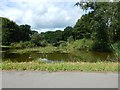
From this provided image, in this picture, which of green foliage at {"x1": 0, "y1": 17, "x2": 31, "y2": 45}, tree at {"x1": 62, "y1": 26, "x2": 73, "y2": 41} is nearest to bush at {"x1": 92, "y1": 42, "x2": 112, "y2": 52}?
green foliage at {"x1": 0, "y1": 17, "x2": 31, "y2": 45}

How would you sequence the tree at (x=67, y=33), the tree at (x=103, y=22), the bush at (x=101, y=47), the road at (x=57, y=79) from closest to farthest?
the road at (x=57, y=79)
the tree at (x=103, y=22)
the bush at (x=101, y=47)
the tree at (x=67, y=33)

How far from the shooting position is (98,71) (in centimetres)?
981

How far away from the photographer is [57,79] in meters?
8.41

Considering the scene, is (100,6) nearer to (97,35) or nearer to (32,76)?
(97,35)

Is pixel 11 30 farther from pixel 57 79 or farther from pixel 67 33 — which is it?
pixel 57 79

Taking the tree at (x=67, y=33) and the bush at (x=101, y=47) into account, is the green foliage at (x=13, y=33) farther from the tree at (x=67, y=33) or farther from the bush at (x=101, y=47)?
the bush at (x=101, y=47)

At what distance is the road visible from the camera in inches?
303

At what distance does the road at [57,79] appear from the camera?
7.69 meters

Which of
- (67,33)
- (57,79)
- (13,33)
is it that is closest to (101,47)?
(13,33)

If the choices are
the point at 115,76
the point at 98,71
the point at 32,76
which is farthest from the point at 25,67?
the point at 115,76

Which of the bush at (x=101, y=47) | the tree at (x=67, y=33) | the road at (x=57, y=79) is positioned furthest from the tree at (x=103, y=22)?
the tree at (x=67, y=33)

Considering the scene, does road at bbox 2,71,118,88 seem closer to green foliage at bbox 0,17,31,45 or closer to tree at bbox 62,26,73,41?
green foliage at bbox 0,17,31,45

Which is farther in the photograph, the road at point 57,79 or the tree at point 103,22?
the tree at point 103,22

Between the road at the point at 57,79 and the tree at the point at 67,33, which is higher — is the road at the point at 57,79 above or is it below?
below
